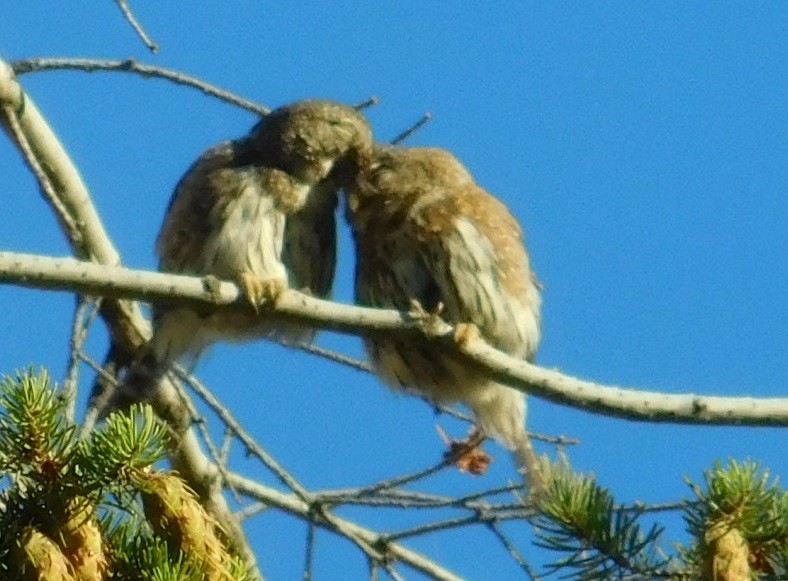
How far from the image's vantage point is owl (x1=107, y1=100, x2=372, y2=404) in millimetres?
4516

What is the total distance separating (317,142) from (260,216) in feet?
1.31

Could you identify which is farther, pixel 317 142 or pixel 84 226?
pixel 317 142

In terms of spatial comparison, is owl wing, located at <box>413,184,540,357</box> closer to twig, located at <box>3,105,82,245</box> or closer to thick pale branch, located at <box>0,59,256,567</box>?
thick pale branch, located at <box>0,59,256,567</box>

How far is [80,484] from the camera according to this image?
A: 8.16 ft

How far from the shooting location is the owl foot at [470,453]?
4473mm

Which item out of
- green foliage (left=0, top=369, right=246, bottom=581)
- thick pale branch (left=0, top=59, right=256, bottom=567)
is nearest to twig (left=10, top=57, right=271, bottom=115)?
thick pale branch (left=0, top=59, right=256, bottom=567)

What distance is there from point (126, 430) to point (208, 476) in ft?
6.15

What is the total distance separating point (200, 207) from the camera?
4637mm

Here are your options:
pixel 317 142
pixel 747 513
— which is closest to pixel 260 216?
pixel 317 142

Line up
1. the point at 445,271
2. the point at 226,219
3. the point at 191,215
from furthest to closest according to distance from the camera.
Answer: the point at 191,215 → the point at 226,219 → the point at 445,271

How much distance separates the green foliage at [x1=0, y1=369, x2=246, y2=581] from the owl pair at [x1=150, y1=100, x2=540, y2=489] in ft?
5.48

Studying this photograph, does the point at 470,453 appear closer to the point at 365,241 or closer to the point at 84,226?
the point at 365,241

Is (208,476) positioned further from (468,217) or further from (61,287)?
(61,287)

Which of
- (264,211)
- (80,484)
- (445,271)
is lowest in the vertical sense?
(80,484)
